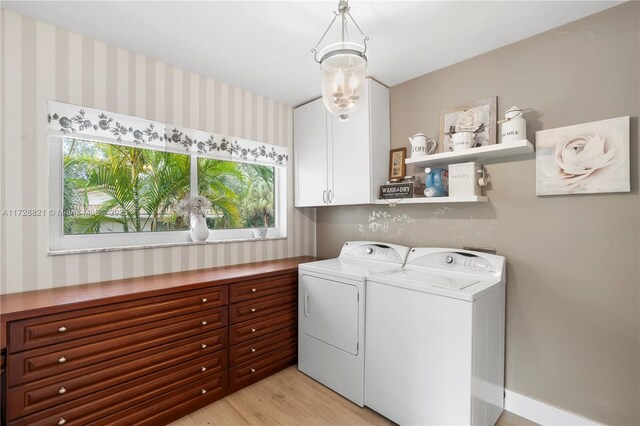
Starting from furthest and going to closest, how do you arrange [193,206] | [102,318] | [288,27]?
1. [193,206]
2. [288,27]
3. [102,318]

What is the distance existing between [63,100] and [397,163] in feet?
7.76

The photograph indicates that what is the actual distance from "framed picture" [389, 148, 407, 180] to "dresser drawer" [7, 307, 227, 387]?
1.71 metres

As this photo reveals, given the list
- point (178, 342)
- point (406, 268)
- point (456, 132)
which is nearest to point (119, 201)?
point (178, 342)

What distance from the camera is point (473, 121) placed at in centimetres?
212

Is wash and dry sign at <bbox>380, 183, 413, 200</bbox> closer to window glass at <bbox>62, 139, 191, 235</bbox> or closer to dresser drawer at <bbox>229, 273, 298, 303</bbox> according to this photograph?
dresser drawer at <bbox>229, 273, 298, 303</bbox>

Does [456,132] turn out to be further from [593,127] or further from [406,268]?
[406,268]

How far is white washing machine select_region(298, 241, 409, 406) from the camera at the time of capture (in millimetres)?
2029

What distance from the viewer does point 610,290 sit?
1.65 meters

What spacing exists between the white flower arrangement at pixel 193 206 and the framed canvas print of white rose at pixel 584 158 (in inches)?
95.5

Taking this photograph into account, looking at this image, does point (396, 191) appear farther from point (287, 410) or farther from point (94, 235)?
point (94, 235)

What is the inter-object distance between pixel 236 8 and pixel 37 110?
1.33 metres

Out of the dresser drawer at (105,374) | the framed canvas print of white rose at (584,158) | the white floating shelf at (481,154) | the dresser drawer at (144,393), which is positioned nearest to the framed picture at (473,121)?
the white floating shelf at (481,154)

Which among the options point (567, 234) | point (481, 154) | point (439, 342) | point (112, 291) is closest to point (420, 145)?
point (481, 154)

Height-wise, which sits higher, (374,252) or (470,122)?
(470,122)
